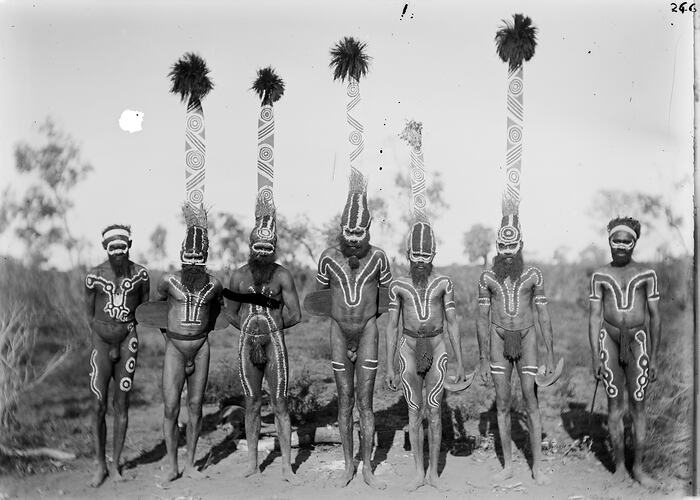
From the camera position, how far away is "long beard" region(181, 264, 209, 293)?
329 inches

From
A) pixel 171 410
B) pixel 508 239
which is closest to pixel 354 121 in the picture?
pixel 508 239

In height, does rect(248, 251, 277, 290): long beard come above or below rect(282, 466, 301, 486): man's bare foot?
above

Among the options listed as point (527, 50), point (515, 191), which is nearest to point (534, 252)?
point (515, 191)

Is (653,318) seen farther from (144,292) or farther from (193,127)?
(193,127)

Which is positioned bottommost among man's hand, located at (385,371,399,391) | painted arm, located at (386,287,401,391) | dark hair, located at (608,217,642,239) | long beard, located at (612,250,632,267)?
man's hand, located at (385,371,399,391)

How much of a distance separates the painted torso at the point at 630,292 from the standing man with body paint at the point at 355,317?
2264mm

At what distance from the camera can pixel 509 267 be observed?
26.6ft

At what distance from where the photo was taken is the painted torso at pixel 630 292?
8039 millimetres

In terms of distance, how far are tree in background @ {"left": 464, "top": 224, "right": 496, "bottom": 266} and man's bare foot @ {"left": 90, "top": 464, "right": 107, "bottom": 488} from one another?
5.94m

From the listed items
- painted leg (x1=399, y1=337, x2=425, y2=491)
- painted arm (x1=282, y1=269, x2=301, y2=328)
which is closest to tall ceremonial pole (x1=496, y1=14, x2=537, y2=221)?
painted leg (x1=399, y1=337, x2=425, y2=491)

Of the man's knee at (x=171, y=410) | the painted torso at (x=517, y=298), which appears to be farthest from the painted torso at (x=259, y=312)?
the painted torso at (x=517, y=298)

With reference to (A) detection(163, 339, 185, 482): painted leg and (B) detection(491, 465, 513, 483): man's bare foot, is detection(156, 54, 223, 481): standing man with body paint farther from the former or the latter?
(B) detection(491, 465, 513, 483): man's bare foot

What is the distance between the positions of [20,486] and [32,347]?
2.64m

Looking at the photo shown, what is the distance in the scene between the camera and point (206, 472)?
28.5 ft
